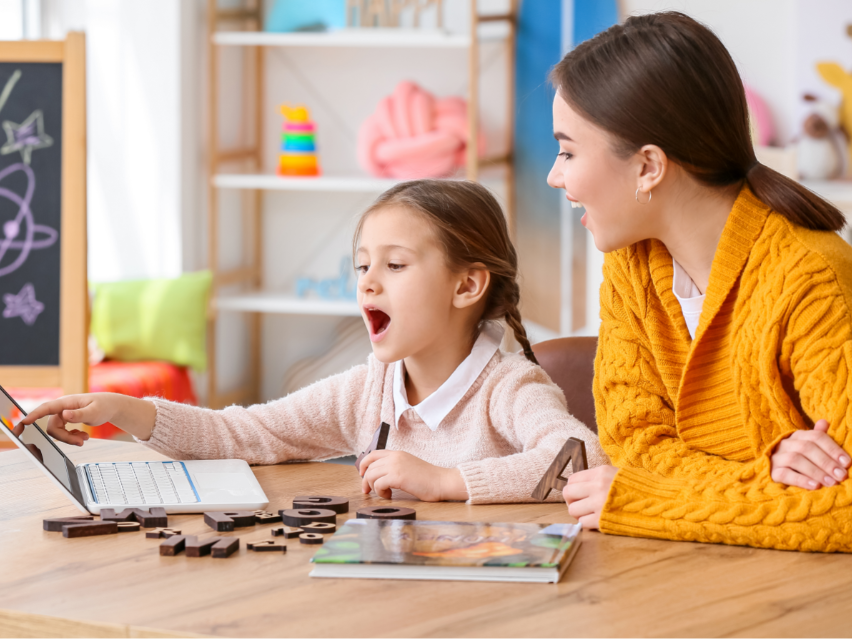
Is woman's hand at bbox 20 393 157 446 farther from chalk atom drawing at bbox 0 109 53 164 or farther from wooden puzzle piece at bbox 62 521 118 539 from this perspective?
chalk atom drawing at bbox 0 109 53 164

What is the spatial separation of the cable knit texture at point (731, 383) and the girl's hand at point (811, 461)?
1 centimetres

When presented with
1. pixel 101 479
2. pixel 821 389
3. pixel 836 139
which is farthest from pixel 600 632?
pixel 836 139

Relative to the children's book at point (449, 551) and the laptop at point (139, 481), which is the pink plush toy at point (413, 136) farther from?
the children's book at point (449, 551)

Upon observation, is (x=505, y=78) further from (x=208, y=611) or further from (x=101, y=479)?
(x=208, y=611)

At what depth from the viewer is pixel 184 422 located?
1325mm

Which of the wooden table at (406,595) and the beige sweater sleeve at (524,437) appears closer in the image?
the wooden table at (406,595)

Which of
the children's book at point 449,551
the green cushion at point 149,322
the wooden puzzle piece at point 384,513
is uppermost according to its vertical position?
the children's book at point 449,551

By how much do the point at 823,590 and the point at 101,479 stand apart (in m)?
0.79

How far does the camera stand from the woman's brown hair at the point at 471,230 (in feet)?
4.54

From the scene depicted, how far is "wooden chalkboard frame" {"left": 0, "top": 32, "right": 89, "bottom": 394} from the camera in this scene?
2203 mm

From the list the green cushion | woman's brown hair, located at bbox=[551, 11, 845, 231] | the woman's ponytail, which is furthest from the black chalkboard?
the woman's ponytail

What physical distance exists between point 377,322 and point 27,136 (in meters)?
1.34

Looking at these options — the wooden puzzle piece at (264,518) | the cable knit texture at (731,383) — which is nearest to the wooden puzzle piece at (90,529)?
the wooden puzzle piece at (264,518)

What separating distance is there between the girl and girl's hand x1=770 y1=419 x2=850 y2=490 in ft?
0.82
